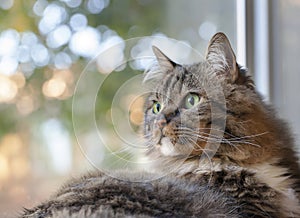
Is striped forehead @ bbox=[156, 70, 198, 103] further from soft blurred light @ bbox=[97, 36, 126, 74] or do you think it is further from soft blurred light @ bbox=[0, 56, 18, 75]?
soft blurred light @ bbox=[0, 56, 18, 75]

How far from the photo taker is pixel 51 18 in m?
1.42

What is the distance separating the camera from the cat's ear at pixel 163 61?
4.54 ft

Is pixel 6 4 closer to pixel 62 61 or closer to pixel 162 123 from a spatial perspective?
pixel 62 61

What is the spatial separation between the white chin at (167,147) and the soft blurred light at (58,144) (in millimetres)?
298

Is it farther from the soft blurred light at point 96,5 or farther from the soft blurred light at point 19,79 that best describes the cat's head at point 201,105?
the soft blurred light at point 19,79

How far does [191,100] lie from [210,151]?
14 centimetres

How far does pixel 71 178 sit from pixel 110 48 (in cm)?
36

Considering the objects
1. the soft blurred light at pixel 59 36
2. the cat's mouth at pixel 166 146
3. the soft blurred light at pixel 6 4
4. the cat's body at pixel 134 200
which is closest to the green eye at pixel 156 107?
the cat's mouth at pixel 166 146

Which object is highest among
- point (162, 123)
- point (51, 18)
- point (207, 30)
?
point (207, 30)

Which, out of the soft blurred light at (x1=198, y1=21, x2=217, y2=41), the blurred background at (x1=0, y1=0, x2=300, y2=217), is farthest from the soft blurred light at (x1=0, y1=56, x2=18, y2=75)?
the soft blurred light at (x1=198, y1=21, x2=217, y2=41)

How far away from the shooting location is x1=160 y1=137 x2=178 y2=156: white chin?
1267 millimetres

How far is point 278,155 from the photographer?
1.33 metres

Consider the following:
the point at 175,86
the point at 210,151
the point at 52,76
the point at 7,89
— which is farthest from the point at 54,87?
the point at 210,151

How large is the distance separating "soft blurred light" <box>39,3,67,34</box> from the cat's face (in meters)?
0.30
